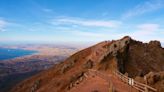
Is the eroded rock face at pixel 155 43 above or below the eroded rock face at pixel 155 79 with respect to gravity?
above

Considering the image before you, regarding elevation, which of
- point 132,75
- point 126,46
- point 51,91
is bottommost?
point 51,91

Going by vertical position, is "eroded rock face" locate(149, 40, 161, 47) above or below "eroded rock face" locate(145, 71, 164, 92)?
above

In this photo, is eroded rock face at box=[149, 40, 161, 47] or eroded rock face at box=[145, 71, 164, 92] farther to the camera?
eroded rock face at box=[149, 40, 161, 47]

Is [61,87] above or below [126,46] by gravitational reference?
below

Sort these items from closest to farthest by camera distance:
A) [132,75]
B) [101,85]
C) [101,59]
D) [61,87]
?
1. [101,85]
2. [132,75]
3. [101,59]
4. [61,87]

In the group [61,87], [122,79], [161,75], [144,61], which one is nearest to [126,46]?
[144,61]

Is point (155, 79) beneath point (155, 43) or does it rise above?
beneath

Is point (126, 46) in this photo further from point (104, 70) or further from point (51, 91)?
point (51, 91)

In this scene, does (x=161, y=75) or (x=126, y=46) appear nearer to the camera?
(x=161, y=75)

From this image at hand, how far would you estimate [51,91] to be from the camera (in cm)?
7350

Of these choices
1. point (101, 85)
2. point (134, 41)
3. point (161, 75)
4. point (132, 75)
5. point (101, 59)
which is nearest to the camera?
point (161, 75)

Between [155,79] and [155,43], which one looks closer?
[155,79]

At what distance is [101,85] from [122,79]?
4517mm

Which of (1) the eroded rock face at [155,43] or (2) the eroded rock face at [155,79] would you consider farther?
(1) the eroded rock face at [155,43]
